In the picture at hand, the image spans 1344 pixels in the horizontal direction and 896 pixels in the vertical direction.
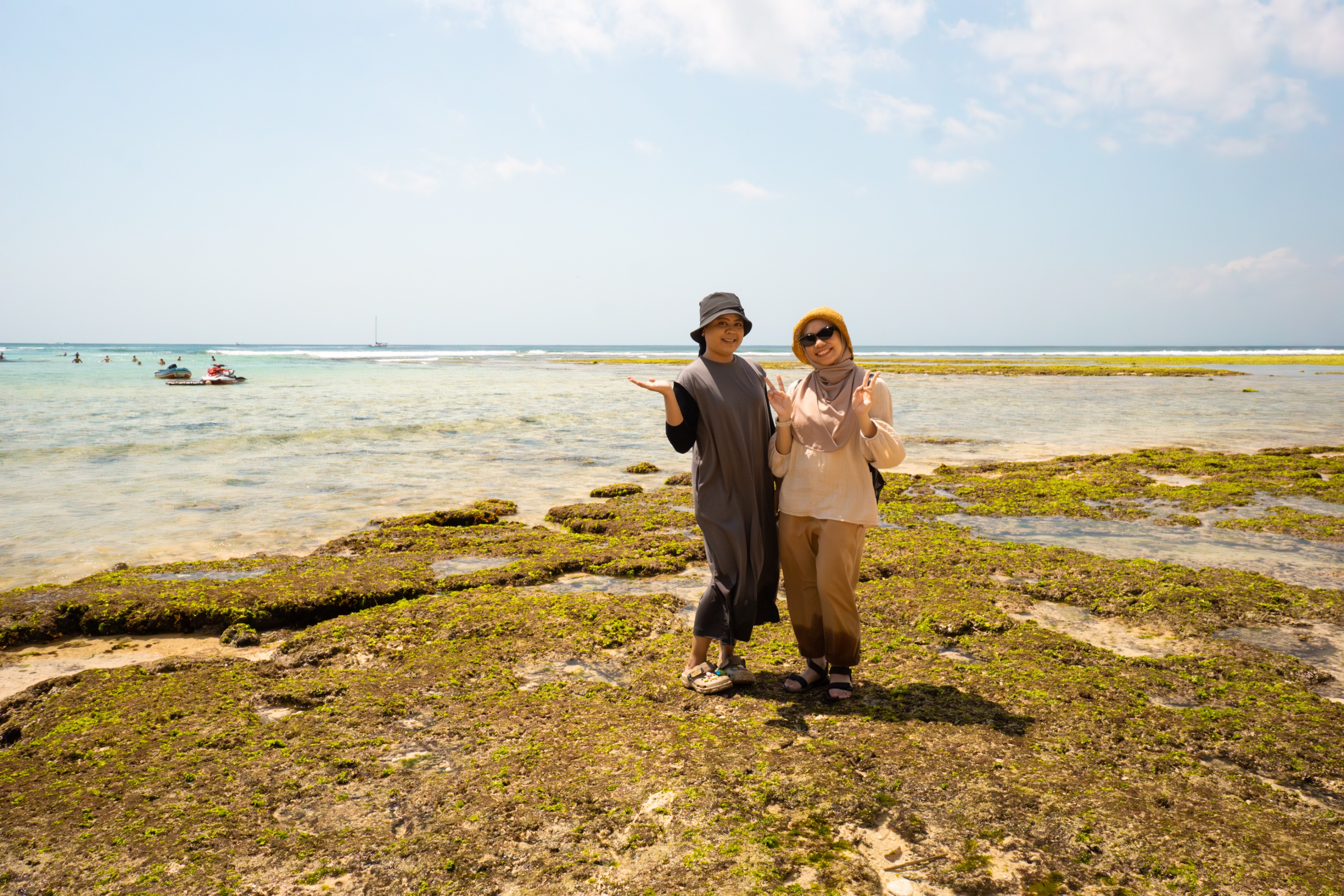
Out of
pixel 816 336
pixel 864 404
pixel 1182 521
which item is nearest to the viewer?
pixel 864 404

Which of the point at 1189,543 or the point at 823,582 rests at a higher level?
the point at 823,582

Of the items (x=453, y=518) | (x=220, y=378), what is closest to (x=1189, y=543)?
(x=453, y=518)

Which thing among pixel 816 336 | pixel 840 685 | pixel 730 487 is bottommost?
pixel 840 685

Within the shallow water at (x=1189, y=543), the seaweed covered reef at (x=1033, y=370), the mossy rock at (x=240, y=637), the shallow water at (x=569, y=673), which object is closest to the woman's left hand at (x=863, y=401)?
the shallow water at (x=569, y=673)

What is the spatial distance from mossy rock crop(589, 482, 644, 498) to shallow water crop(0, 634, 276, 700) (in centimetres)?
648

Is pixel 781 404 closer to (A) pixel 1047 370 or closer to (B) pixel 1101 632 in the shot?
(B) pixel 1101 632

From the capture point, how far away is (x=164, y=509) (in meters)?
10.7

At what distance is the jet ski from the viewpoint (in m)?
44.4

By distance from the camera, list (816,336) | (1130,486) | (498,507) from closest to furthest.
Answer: (816,336), (498,507), (1130,486)

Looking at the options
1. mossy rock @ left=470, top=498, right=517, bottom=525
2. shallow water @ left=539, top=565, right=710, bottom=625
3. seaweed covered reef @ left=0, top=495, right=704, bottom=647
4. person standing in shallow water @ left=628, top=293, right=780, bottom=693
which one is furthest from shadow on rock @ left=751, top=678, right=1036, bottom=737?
mossy rock @ left=470, top=498, right=517, bottom=525

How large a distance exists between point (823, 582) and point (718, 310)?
173 centimetres

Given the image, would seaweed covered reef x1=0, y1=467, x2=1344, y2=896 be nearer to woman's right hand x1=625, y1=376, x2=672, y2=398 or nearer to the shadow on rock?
the shadow on rock

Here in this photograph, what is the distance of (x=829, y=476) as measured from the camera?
14.3 feet

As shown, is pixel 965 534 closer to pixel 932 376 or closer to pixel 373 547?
pixel 373 547
